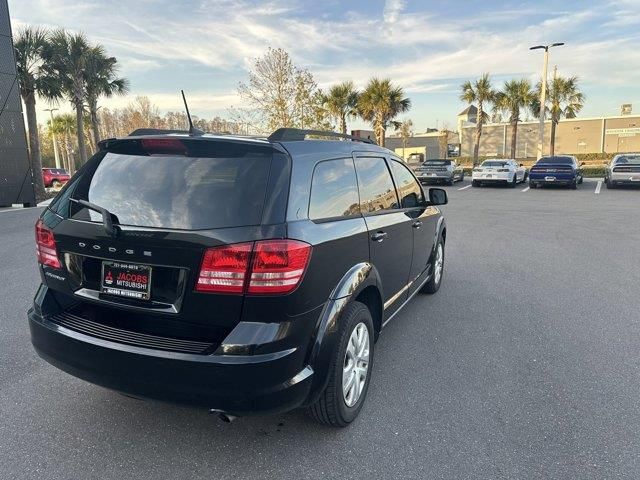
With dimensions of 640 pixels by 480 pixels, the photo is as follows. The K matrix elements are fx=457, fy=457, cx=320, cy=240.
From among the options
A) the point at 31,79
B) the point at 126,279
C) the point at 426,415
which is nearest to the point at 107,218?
the point at 126,279

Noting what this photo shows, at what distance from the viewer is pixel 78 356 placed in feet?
8.11

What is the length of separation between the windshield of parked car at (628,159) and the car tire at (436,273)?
19.0 meters

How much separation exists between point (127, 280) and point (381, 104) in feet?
107

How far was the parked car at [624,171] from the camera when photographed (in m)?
19.5

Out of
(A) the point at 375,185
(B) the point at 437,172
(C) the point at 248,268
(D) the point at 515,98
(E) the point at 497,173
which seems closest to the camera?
(C) the point at 248,268

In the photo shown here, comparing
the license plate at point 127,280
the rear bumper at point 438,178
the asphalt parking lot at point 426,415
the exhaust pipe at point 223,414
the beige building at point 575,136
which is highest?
the beige building at point 575,136

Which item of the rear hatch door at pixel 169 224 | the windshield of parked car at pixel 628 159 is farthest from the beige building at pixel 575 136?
the rear hatch door at pixel 169 224

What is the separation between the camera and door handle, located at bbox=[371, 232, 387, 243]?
3.13m

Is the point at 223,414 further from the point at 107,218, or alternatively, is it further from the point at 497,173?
the point at 497,173

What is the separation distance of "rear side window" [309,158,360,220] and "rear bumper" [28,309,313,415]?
0.81m

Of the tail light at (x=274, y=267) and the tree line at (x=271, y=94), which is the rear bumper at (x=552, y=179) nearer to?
the tree line at (x=271, y=94)

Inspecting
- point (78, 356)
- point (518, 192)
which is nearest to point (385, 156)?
point (78, 356)

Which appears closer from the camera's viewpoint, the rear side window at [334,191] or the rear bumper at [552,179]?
the rear side window at [334,191]

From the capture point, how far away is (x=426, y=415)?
2916mm
